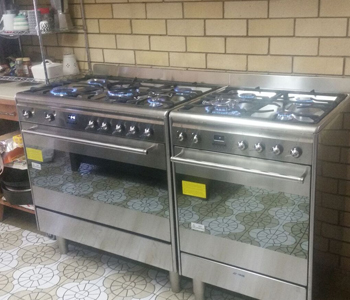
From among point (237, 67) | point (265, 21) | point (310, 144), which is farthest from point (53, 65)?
point (310, 144)

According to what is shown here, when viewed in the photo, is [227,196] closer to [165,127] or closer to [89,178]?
[165,127]

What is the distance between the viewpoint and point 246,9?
2.11 m

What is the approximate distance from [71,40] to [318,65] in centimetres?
150

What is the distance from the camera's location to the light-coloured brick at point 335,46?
6.30 feet

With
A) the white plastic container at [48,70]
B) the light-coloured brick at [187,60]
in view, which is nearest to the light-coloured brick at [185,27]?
the light-coloured brick at [187,60]

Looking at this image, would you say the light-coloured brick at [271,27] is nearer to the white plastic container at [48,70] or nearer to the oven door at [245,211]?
the oven door at [245,211]

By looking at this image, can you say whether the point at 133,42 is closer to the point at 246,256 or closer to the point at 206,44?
the point at 206,44

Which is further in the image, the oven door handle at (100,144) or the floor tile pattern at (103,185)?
the floor tile pattern at (103,185)

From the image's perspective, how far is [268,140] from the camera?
5.20 feet

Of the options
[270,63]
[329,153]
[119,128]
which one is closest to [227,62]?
[270,63]

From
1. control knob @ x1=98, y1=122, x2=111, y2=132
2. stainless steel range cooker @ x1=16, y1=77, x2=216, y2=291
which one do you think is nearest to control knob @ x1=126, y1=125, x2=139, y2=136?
stainless steel range cooker @ x1=16, y1=77, x2=216, y2=291

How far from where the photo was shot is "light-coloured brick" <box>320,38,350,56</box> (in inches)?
75.5

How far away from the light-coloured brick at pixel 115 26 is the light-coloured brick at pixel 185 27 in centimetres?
28

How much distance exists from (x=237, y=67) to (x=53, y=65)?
1088 millimetres
